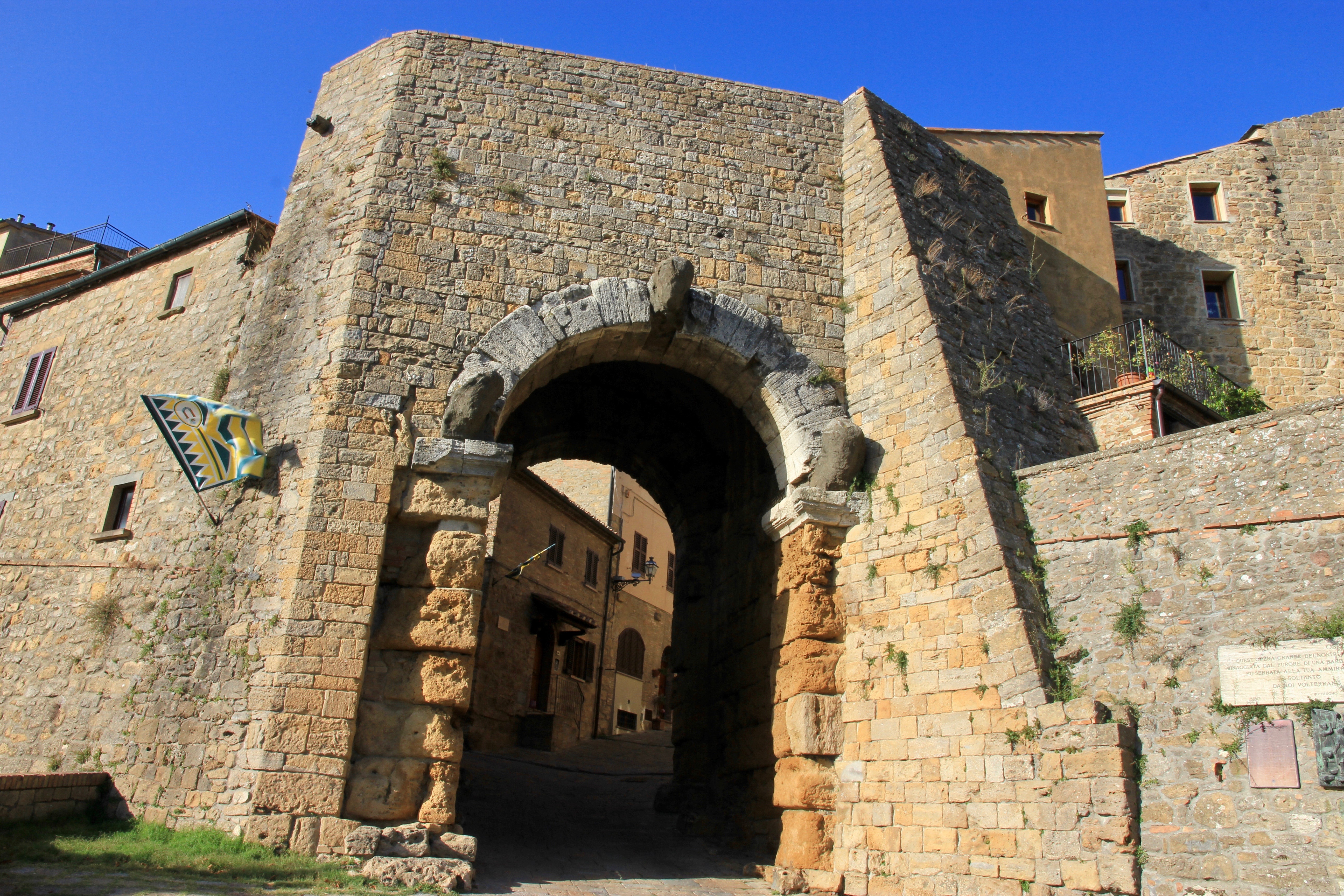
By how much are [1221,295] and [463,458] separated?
1284cm

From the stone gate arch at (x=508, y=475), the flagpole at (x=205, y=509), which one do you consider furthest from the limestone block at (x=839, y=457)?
the flagpole at (x=205, y=509)

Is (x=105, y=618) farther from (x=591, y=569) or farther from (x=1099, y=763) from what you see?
(x=591, y=569)

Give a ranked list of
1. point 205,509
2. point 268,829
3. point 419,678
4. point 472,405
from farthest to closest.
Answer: point 205,509
point 472,405
point 419,678
point 268,829

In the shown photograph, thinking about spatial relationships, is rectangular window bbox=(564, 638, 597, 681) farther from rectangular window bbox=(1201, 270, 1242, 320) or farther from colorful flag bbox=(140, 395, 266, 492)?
rectangular window bbox=(1201, 270, 1242, 320)

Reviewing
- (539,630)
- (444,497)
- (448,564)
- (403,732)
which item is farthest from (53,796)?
(539,630)

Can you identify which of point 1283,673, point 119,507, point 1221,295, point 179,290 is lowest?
point 1283,673

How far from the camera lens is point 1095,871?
20.3ft

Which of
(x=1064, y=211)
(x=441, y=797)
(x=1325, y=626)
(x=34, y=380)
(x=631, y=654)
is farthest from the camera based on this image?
(x=631, y=654)

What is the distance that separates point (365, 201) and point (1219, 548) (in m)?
7.75

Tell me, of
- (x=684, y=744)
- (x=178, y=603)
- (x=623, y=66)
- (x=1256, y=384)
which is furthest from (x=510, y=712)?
(x=1256, y=384)

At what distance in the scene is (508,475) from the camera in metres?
8.48

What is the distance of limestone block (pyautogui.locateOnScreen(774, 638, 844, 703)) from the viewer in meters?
8.26

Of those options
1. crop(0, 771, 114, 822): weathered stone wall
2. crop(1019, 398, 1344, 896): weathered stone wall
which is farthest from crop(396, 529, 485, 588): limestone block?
crop(1019, 398, 1344, 896): weathered stone wall

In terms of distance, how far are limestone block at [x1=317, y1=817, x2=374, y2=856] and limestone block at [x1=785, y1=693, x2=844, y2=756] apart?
11.3 ft
